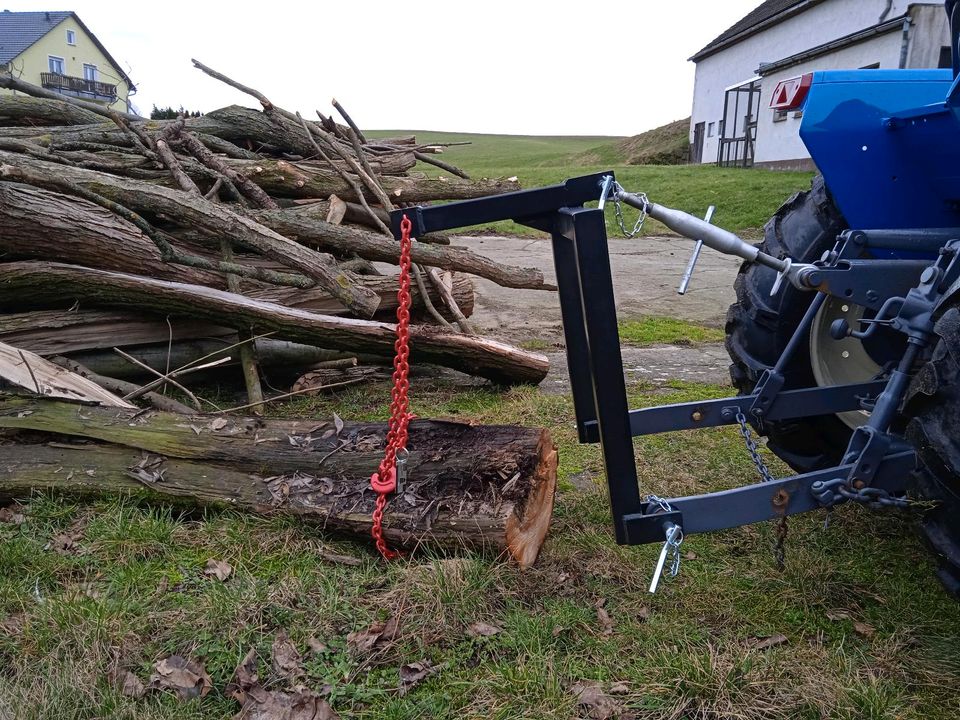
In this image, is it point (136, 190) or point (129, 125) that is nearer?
point (136, 190)

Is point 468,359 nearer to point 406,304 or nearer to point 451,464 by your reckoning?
point 451,464

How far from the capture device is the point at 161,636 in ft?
8.79

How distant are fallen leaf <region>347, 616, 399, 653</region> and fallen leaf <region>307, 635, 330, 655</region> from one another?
3.3 inches

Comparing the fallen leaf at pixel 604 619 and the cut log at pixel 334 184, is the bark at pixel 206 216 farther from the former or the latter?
the fallen leaf at pixel 604 619

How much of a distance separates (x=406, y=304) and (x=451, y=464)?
35.9 inches

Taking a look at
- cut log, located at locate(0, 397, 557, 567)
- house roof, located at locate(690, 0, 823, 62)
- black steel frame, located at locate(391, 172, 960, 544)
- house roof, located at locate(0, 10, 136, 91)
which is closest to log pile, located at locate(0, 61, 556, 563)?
cut log, located at locate(0, 397, 557, 567)

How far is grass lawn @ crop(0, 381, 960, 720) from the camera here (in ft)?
7.92

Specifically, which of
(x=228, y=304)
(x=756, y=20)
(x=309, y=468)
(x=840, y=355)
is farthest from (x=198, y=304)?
(x=756, y=20)

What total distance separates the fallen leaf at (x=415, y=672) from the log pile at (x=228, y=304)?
626 mm

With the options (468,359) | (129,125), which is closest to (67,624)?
(468,359)

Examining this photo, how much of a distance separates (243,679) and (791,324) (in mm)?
2712

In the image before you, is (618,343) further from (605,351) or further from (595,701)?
(595,701)

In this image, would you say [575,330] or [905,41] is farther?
[905,41]

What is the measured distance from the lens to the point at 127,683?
2471 mm
